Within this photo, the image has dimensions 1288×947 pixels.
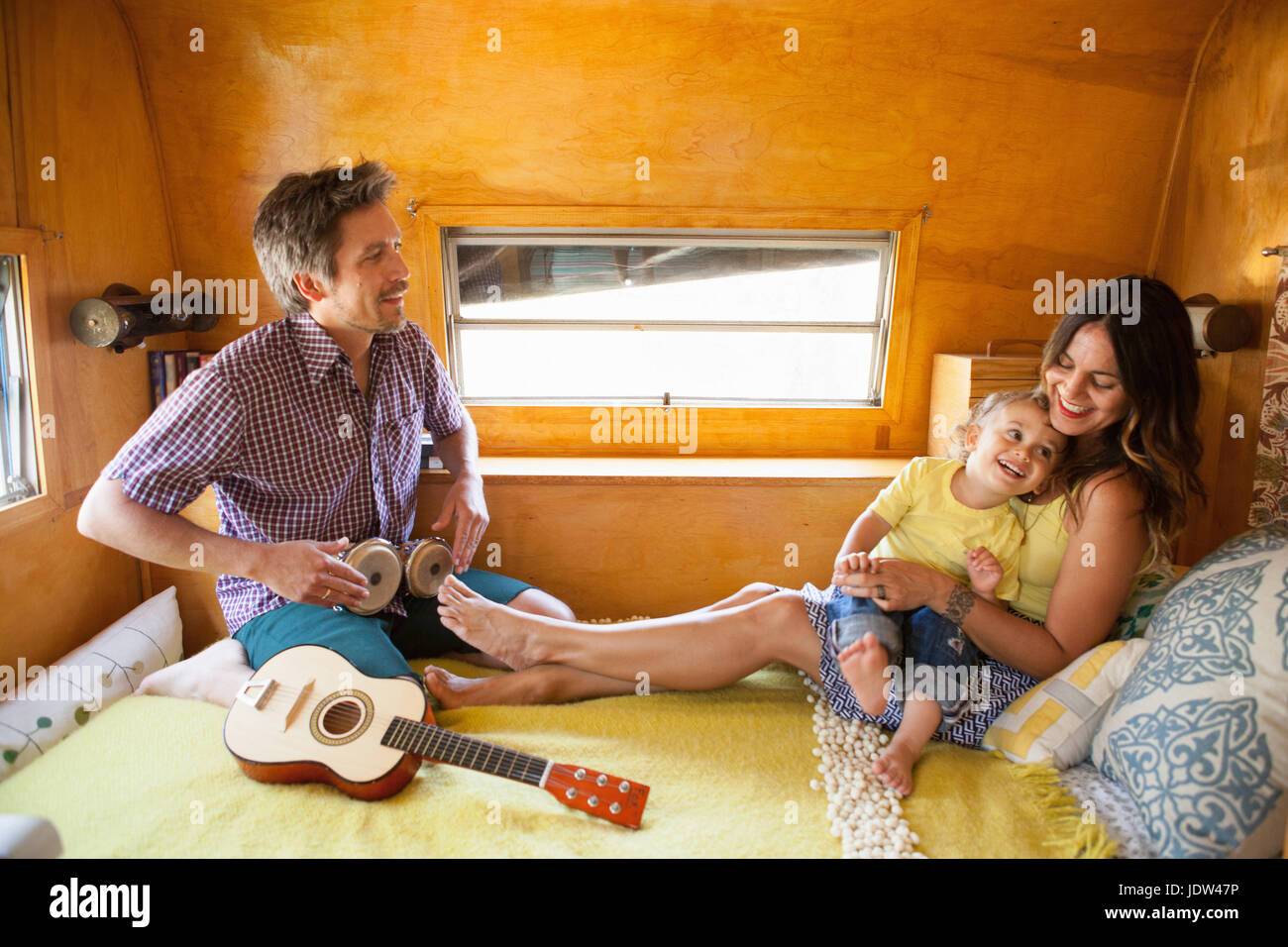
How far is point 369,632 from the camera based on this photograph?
→ 184 cm

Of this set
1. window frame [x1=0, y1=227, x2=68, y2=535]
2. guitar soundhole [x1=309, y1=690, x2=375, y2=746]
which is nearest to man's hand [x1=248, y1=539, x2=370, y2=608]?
guitar soundhole [x1=309, y1=690, x2=375, y2=746]

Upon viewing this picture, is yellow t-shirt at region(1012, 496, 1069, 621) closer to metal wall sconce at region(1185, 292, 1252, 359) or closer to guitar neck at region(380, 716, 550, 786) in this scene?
metal wall sconce at region(1185, 292, 1252, 359)

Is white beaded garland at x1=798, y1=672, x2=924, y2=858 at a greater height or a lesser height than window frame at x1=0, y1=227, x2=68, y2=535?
lesser

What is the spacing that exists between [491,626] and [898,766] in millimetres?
953

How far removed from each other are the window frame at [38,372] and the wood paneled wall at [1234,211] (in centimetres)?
324

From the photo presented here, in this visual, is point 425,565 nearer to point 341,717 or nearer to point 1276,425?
point 341,717

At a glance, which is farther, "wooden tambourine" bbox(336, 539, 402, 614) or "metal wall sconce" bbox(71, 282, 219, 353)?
"metal wall sconce" bbox(71, 282, 219, 353)

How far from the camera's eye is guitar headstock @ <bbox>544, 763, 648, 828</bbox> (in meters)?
1.48

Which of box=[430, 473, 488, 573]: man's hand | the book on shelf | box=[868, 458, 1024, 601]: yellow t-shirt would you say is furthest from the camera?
the book on shelf

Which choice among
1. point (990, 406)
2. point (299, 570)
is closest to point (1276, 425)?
point (990, 406)

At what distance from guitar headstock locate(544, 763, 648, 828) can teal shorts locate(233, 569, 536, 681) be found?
0.45 metres

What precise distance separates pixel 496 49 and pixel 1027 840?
2474 millimetres

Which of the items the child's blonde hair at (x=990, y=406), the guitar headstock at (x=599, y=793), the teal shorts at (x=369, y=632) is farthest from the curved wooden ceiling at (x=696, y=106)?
the guitar headstock at (x=599, y=793)
